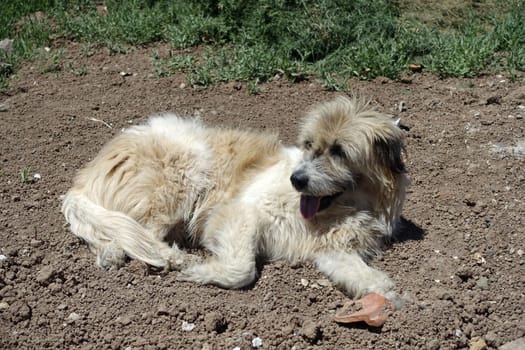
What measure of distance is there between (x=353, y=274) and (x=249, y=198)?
1.03 metres

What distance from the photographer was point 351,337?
13.7 ft

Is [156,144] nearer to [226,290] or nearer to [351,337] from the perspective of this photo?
[226,290]

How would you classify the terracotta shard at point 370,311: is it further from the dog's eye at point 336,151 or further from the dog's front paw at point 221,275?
the dog's eye at point 336,151

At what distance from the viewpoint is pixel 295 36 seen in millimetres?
8078

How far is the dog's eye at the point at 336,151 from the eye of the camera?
4.74 m

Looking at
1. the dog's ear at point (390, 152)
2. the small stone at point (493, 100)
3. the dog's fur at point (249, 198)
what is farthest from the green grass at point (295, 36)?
the dog's ear at point (390, 152)

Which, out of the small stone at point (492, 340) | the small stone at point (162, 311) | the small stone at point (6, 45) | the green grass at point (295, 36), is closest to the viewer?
the small stone at point (492, 340)

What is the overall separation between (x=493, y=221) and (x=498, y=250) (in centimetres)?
39

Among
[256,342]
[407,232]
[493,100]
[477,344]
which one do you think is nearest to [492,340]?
[477,344]

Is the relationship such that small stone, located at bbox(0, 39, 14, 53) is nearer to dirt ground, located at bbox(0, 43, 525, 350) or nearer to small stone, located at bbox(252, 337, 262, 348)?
dirt ground, located at bbox(0, 43, 525, 350)

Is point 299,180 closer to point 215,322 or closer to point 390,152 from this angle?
point 390,152

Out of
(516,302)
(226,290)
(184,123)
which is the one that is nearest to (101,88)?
(184,123)

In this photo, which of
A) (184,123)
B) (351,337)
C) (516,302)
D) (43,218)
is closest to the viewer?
(351,337)

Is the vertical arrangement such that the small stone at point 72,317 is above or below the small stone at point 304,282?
above
